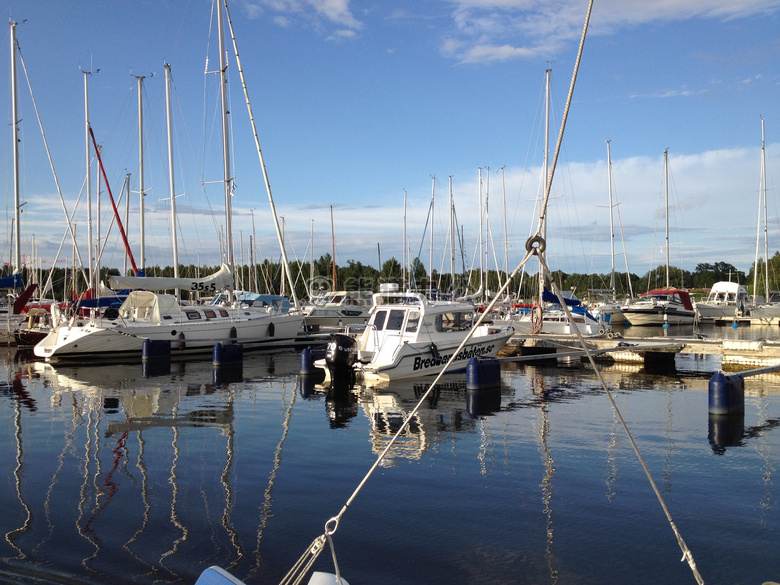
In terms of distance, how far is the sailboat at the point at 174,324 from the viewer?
2538cm

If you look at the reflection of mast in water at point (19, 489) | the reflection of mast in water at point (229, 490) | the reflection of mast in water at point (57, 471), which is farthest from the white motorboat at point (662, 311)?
the reflection of mast in water at point (19, 489)

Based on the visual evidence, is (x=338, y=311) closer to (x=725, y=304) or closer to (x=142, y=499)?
(x=142, y=499)

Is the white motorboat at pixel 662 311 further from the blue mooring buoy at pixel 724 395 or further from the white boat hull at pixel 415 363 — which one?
the blue mooring buoy at pixel 724 395

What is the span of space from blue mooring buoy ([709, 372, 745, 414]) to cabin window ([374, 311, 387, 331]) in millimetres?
9635

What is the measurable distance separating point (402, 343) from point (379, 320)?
152 cm

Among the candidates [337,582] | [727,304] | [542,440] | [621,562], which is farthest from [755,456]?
[727,304]

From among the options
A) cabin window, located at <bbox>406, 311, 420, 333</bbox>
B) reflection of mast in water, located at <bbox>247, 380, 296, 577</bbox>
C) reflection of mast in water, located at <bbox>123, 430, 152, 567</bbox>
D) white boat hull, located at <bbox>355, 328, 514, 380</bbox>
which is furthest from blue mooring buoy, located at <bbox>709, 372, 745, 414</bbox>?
reflection of mast in water, located at <bbox>123, 430, 152, 567</bbox>

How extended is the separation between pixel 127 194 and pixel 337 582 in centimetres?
3879

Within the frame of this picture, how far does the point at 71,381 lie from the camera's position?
20.5 meters

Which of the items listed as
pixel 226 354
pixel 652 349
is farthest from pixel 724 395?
pixel 226 354

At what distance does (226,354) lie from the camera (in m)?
23.7

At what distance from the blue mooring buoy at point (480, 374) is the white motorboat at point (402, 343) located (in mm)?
940

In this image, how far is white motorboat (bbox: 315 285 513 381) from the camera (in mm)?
19016

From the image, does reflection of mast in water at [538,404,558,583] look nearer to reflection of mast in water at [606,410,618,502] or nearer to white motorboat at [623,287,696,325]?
reflection of mast in water at [606,410,618,502]
